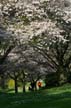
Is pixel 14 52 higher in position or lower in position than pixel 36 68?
higher

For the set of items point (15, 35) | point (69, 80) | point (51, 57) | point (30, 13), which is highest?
point (30, 13)

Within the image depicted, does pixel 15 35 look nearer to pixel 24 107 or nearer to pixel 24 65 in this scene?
pixel 24 107

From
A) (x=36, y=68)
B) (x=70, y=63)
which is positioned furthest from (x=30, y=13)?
(x=36, y=68)

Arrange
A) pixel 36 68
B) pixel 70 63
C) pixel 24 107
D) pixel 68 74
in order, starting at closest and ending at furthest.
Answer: pixel 24 107, pixel 68 74, pixel 70 63, pixel 36 68

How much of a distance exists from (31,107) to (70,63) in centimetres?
2689

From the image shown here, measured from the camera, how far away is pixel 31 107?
15109 mm

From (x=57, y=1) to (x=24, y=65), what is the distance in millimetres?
24703

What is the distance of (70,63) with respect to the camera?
41625 mm

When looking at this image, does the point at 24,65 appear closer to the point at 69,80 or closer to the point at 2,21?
the point at 69,80

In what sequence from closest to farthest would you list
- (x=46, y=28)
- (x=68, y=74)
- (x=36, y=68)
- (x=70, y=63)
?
1. (x=46, y=28)
2. (x=68, y=74)
3. (x=70, y=63)
4. (x=36, y=68)

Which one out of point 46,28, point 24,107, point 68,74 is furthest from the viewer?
point 68,74

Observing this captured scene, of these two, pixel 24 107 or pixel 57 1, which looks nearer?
pixel 24 107

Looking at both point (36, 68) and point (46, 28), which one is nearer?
point (46, 28)

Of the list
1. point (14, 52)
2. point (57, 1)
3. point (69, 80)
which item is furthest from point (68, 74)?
point (57, 1)
